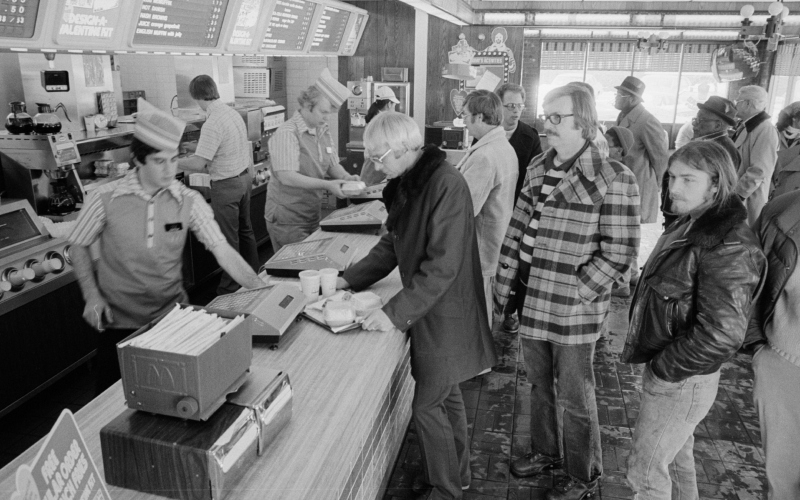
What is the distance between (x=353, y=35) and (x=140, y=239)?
17.4ft

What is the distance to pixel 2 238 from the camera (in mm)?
3631

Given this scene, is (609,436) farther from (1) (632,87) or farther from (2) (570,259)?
(1) (632,87)

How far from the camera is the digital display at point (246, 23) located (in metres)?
4.31

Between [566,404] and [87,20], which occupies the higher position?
[87,20]

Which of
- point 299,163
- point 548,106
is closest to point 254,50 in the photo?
point 299,163

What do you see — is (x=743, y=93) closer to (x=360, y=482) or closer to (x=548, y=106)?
(x=548, y=106)

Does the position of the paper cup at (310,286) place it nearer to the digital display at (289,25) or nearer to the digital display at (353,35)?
the digital display at (289,25)

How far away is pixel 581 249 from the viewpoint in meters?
2.57

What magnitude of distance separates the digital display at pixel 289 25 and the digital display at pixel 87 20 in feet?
5.16

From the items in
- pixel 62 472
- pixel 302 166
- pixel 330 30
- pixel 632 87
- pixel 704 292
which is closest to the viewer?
pixel 62 472

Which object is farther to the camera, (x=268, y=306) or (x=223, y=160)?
(x=223, y=160)

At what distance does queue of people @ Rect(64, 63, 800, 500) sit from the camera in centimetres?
211

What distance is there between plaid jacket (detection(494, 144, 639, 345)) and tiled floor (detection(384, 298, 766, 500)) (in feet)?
2.79

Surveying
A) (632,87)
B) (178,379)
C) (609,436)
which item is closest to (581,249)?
(609,436)
